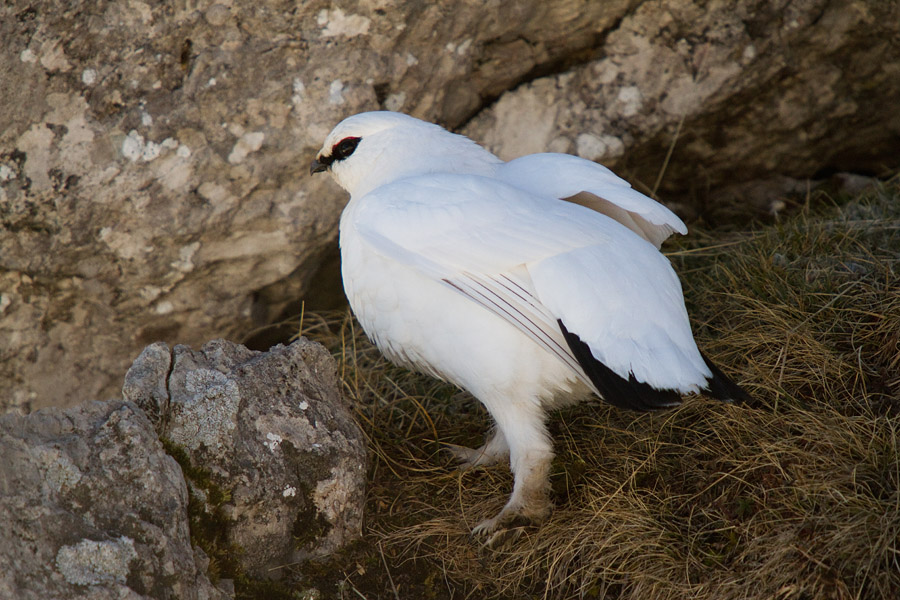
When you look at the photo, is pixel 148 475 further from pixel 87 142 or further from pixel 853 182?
pixel 853 182

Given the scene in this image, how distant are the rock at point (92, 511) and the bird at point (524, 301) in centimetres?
90

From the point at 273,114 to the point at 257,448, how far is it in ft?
5.53

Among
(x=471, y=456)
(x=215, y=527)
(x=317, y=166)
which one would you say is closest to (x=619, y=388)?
(x=471, y=456)

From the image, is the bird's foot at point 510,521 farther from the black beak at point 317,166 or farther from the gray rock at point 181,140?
the gray rock at point 181,140

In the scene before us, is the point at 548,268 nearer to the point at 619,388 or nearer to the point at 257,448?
the point at 619,388

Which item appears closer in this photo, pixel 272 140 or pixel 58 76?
pixel 58 76

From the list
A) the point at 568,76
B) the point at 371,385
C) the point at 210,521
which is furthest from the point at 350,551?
the point at 568,76

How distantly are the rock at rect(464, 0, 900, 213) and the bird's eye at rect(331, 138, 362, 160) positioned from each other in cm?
109

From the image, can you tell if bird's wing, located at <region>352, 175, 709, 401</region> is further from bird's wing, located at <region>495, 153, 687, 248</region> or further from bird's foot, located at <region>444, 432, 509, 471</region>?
bird's foot, located at <region>444, 432, 509, 471</region>

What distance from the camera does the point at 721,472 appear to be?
2629 mm

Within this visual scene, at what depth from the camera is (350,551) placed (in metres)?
2.70

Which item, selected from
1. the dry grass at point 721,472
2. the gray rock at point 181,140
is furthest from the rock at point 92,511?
the gray rock at point 181,140

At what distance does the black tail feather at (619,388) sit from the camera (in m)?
2.25

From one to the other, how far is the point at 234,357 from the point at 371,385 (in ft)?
2.92
